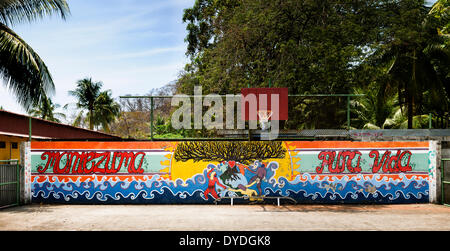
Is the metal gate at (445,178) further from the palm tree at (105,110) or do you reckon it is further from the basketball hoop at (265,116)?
the palm tree at (105,110)

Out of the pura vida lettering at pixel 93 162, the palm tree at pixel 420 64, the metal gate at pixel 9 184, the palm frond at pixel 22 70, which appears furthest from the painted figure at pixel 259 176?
the palm tree at pixel 420 64

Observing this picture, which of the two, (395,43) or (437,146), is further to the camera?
(395,43)

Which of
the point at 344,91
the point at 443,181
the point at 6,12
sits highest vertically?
the point at 6,12

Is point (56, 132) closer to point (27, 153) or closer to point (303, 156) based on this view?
point (27, 153)

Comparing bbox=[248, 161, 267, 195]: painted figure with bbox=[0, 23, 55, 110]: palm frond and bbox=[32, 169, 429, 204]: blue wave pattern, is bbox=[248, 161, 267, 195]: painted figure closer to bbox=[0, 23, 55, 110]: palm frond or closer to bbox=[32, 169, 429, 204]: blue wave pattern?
bbox=[32, 169, 429, 204]: blue wave pattern

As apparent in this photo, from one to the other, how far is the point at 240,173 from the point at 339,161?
3427 mm

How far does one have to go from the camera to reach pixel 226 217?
944cm

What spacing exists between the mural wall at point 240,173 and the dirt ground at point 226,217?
45 centimetres

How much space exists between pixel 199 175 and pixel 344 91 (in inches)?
447

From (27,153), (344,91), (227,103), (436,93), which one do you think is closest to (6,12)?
(27,153)

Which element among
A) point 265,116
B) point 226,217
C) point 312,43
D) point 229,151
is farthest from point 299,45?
point 226,217

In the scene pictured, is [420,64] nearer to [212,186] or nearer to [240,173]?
[240,173]

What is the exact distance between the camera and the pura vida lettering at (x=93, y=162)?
11648 millimetres

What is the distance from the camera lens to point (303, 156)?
11.6m
